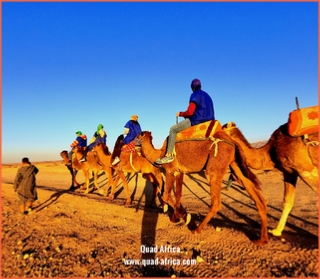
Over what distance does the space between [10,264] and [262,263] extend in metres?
4.95

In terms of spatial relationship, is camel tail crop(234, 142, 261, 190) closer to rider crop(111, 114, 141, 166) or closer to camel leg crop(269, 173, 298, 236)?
camel leg crop(269, 173, 298, 236)

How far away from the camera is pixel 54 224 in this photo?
24.8ft

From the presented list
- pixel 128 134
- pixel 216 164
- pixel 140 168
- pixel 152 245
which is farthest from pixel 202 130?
pixel 128 134

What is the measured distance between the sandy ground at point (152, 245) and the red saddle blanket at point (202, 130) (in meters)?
2.34

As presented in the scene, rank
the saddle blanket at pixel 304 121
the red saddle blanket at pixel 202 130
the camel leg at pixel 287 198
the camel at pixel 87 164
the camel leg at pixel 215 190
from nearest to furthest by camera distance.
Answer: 1. the saddle blanket at pixel 304 121
2. the camel leg at pixel 287 198
3. the camel leg at pixel 215 190
4. the red saddle blanket at pixel 202 130
5. the camel at pixel 87 164

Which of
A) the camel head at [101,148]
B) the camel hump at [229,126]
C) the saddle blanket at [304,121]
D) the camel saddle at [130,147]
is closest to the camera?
the saddle blanket at [304,121]

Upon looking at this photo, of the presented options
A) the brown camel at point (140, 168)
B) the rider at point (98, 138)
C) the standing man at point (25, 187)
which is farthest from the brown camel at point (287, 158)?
the rider at point (98, 138)

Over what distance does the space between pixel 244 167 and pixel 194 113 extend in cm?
193

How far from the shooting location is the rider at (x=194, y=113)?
6.56 m

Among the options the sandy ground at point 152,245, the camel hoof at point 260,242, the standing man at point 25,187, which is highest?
the standing man at point 25,187

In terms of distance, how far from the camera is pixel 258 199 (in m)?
5.58

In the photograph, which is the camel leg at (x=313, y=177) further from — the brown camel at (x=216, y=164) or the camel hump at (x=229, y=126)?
the camel hump at (x=229, y=126)

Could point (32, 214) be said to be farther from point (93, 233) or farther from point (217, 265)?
point (217, 265)

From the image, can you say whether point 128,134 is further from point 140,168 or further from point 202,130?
point 202,130
